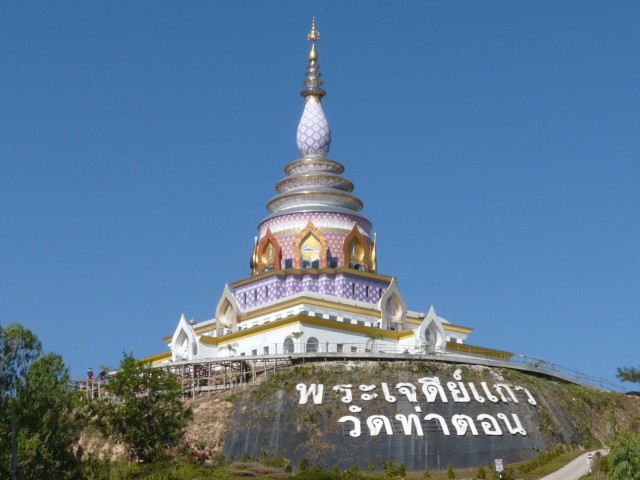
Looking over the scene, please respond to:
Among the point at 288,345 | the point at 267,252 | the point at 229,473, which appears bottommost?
the point at 229,473

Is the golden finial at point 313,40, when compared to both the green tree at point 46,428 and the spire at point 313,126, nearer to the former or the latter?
the spire at point 313,126

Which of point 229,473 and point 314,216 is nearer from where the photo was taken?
point 229,473

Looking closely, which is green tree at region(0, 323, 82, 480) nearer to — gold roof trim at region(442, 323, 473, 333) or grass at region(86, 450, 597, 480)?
grass at region(86, 450, 597, 480)

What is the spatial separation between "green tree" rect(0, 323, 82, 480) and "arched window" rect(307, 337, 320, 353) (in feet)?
62.6

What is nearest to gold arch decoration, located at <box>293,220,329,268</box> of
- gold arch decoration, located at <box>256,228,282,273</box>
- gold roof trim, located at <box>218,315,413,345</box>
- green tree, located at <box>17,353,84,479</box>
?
gold arch decoration, located at <box>256,228,282,273</box>

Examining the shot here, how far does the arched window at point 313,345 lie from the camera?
6700 cm

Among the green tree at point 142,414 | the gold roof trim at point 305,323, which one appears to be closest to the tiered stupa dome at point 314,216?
the gold roof trim at point 305,323

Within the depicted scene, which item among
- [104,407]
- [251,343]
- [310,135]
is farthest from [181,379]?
[310,135]

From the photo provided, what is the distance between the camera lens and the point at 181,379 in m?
64.3

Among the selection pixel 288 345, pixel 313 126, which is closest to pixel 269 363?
pixel 288 345

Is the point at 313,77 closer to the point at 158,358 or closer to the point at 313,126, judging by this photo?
the point at 313,126

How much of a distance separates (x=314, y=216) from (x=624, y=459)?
33872 millimetres

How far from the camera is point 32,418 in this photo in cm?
4678

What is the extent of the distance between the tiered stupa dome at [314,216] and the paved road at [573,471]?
23.5 meters
